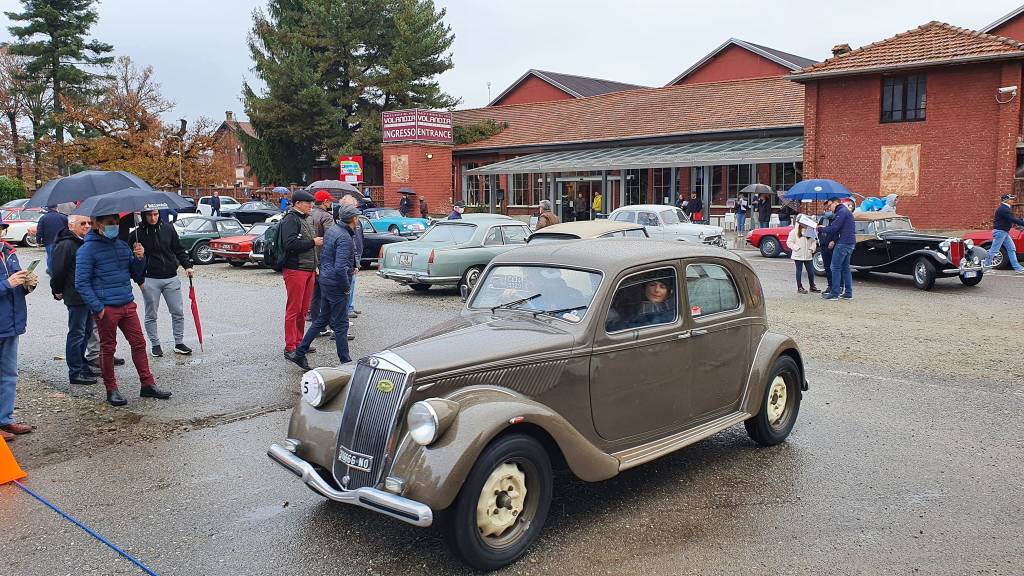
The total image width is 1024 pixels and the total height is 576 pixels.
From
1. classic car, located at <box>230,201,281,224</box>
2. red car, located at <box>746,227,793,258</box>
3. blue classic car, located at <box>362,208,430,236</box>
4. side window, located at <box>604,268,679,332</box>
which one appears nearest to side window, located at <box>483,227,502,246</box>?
Answer: side window, located at <box>604,268,679,332</box>

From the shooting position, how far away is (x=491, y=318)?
5.13m

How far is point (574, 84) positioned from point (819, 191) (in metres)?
37.9

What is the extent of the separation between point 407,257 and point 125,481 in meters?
9.57

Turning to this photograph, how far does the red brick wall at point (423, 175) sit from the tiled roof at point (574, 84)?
1524cm

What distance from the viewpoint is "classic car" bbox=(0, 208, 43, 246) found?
28859 millimetres

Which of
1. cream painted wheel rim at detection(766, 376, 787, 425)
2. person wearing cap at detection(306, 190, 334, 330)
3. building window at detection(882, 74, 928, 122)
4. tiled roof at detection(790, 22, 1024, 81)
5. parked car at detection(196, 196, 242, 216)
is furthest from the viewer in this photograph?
parked car at detection(196, 196, 242, 216)

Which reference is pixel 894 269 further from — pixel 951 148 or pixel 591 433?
pixel 591 433

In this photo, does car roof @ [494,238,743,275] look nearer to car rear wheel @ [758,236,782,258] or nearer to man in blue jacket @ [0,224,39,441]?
man in blue jacket @ [0,224,39,441]

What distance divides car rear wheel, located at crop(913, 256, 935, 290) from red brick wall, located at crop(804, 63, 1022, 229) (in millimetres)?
11403

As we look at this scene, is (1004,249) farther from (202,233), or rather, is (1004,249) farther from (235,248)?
(202,233)

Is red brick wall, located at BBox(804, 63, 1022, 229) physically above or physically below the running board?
above

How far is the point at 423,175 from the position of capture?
3881 cm

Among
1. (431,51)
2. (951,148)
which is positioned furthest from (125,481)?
(431,51)

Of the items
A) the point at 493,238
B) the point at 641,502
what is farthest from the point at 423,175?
the point at 641,502
